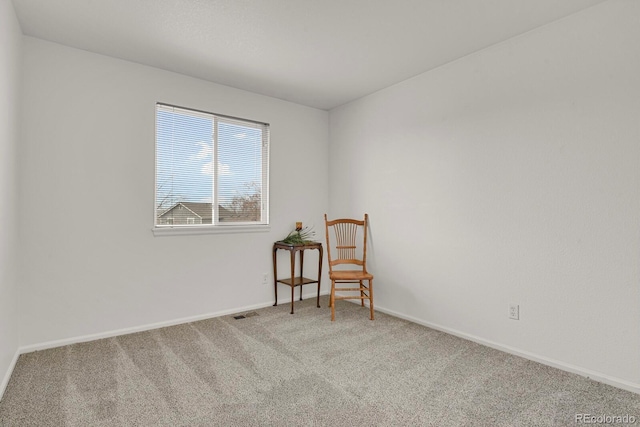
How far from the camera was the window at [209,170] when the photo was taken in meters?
3.33

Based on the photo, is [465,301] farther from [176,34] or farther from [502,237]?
[176,34]

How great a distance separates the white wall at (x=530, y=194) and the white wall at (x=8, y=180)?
10.3ft

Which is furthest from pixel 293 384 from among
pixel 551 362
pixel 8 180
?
pixel 8 180

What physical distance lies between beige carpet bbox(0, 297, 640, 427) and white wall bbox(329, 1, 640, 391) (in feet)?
1.06

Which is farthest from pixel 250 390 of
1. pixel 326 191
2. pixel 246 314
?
pixel 326 191

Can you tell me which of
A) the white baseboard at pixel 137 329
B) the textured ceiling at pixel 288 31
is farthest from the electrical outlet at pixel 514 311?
the white baseboard at pixel 137 329

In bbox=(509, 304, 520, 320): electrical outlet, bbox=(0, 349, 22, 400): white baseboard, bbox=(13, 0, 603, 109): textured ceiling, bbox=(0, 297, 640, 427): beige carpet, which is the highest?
bbox=(13, 0, 603, 109): textured ceiling

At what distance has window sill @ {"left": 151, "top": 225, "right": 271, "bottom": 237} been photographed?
3238 mm

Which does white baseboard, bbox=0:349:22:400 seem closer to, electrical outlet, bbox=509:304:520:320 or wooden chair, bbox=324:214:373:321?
wooden chair, bbox=324:214:373:321

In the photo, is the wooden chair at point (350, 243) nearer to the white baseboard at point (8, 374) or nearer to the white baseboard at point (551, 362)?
the white baseboard at point (551, 362)

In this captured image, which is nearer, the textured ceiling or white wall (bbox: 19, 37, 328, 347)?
the textured ceiling

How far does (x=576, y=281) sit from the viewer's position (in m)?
2.34

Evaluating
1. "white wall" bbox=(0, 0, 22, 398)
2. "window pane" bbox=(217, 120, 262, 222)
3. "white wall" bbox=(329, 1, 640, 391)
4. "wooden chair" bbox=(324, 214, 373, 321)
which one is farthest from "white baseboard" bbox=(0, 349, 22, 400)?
"white wall" bbox=(329, 1, 640, 391)

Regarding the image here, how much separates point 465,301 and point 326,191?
2.24m
